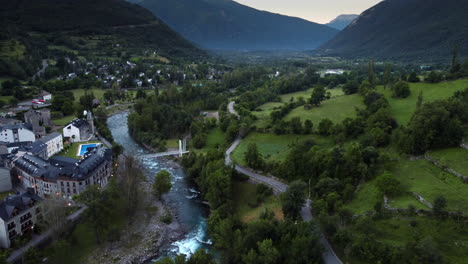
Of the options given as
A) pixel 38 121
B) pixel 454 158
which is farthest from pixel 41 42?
pixel 454 158

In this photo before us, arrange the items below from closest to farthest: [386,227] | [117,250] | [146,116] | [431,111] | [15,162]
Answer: [386,227] < [117,250] < [431,111] < [15,162] < [146,116]

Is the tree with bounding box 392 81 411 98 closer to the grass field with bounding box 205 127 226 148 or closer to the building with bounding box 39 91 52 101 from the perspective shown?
the grass field with bounding box 205 127 226 148

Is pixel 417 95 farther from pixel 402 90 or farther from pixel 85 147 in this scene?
pixel 85 147

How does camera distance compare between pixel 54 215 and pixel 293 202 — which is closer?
pixel 54 215

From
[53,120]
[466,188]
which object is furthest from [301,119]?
[53,120]

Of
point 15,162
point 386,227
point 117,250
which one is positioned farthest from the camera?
point 15,162

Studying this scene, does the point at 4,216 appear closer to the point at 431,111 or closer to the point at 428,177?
the point at 428,177

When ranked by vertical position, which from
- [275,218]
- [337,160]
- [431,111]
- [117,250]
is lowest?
[117,250]
